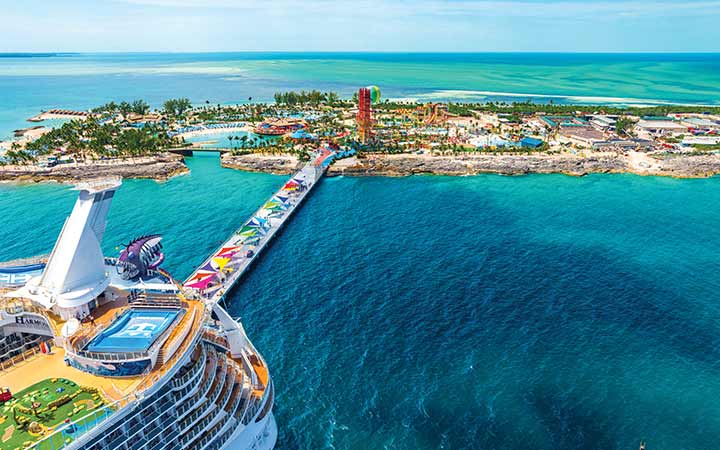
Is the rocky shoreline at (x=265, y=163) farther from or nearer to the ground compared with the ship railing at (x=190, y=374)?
nearer to the ground

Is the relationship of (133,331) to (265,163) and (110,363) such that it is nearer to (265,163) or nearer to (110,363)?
(110,363)

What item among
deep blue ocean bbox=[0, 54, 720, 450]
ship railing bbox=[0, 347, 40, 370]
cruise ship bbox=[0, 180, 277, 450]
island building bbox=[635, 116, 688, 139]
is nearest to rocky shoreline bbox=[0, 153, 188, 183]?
deep blue ocean bbox=[0, 54, 720, 450]

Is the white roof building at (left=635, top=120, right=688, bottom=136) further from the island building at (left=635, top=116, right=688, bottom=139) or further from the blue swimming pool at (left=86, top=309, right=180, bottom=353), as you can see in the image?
the blue swimming pool at (left=86, top=309, right=180, bottom=353)

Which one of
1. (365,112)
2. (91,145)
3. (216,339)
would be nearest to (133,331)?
(216,339)

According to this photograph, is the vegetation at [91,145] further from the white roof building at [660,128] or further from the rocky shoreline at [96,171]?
the white roof building at [660,128]

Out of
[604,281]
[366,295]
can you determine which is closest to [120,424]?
[366,295]

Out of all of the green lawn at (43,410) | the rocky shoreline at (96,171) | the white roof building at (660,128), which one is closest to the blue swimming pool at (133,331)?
the green lawn at (43,410)
